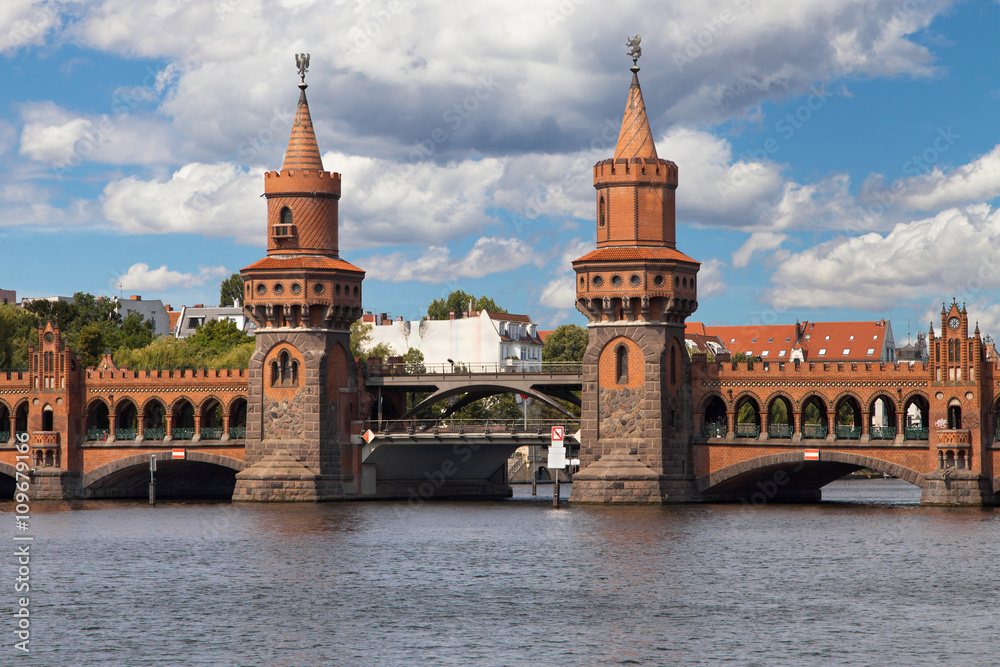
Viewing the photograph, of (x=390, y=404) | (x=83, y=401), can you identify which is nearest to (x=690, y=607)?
(x=390, y=404)

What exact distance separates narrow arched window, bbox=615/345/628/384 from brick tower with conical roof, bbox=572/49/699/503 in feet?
0.18

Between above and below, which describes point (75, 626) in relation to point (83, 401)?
below

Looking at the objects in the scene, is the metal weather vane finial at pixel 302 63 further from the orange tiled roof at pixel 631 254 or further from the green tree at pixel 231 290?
the green tree at pixel 231 290

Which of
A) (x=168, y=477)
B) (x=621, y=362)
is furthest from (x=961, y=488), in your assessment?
(x=168, y=477)

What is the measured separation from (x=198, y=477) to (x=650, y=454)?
35442 mm

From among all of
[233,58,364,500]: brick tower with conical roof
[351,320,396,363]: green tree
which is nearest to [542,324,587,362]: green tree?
[351,320,396,363]: green tree

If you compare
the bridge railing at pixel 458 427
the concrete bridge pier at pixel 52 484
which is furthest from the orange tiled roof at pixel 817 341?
the concrete bridge pier at pixel 52 484

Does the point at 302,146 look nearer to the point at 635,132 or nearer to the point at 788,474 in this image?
the point at 635,132

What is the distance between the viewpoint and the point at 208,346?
134 m

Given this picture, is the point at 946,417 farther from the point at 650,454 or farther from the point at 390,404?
the point at 390,404

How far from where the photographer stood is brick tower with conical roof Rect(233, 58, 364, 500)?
9031 cm

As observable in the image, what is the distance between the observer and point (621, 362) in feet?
281

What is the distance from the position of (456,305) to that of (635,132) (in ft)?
286

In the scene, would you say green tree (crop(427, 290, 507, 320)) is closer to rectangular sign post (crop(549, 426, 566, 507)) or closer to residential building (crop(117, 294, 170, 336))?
residential building (crop(117, 294, 170, 336))
